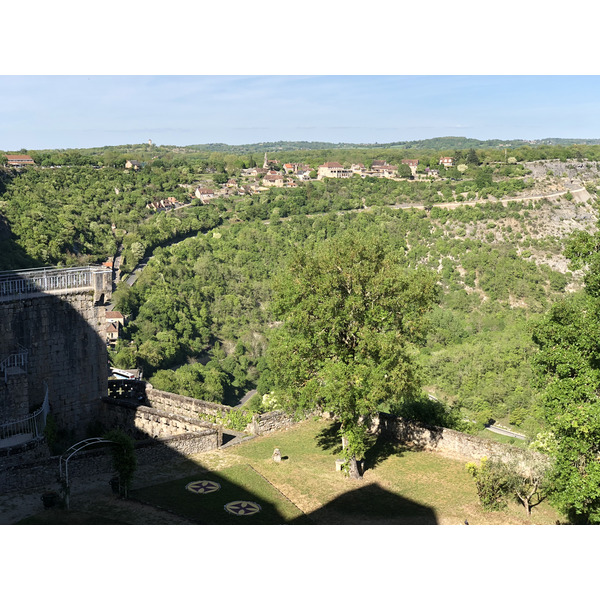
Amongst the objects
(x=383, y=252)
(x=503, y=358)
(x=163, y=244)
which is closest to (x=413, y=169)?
(x=163, y=244)

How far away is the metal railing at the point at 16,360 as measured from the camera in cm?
1717

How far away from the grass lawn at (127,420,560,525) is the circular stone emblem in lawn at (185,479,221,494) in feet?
0.61

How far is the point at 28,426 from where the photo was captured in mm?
16828

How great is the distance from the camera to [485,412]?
46.1 meters

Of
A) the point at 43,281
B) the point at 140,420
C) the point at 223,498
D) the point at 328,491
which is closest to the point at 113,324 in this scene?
the point at 140,420

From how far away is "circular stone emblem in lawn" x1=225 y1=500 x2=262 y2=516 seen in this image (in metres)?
14.5

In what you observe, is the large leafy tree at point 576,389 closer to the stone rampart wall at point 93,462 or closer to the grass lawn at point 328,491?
the grass lawn at point 328,491

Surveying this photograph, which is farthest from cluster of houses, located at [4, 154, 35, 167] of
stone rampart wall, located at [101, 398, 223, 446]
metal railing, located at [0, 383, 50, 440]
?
metal railing, located at [0, 383, 50, 440]

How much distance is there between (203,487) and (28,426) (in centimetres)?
522

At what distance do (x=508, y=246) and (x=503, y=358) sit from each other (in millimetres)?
37877

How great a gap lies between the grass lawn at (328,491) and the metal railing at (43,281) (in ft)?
22.2

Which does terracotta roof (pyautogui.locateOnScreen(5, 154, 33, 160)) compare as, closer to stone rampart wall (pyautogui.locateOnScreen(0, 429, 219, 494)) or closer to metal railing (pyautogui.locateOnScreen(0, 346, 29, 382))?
metal railing (pyautogui.locateOnScreen(0, 346, 29, 382))

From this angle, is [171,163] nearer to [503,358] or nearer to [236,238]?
[236,238]

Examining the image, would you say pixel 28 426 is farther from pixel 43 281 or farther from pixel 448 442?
pixel 448 442
